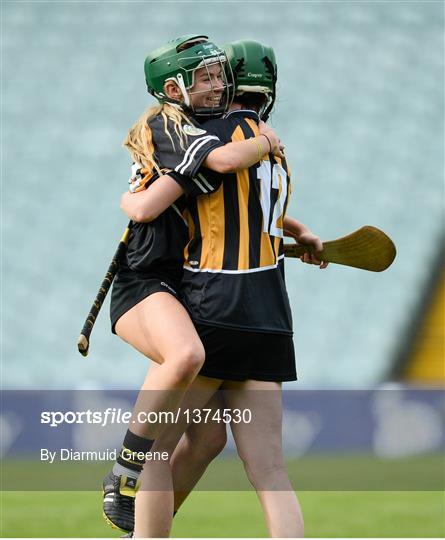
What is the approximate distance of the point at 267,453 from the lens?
330cm

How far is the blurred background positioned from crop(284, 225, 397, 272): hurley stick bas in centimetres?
581

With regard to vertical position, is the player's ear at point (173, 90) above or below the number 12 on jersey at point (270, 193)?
above

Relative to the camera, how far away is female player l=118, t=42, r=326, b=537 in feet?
10.7

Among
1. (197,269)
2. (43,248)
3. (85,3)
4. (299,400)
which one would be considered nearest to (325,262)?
(197,269)

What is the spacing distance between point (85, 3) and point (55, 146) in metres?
1.57

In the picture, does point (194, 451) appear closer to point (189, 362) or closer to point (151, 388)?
point (151, 388)

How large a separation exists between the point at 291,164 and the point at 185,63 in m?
7.28

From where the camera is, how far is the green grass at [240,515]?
4938mm

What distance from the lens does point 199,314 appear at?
Answer: 10.8 ft

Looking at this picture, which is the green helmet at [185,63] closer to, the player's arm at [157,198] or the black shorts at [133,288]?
the player's arm at [157,198]

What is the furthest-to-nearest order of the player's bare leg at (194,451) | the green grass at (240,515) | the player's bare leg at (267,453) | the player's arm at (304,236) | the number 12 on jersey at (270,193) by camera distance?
the green grass at (240,515) → the player's arm at (304,236) → the player's bare leg at (194,451) → the number 12 on jersey at (270,193) → the player's bare leg at (267,453)

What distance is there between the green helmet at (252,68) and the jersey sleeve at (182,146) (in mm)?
228

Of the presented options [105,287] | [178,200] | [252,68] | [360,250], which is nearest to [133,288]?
[105,287]

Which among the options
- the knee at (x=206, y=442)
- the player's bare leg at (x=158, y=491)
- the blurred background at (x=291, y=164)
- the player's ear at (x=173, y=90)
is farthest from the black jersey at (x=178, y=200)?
the blurred background at (x=291, y=164)
